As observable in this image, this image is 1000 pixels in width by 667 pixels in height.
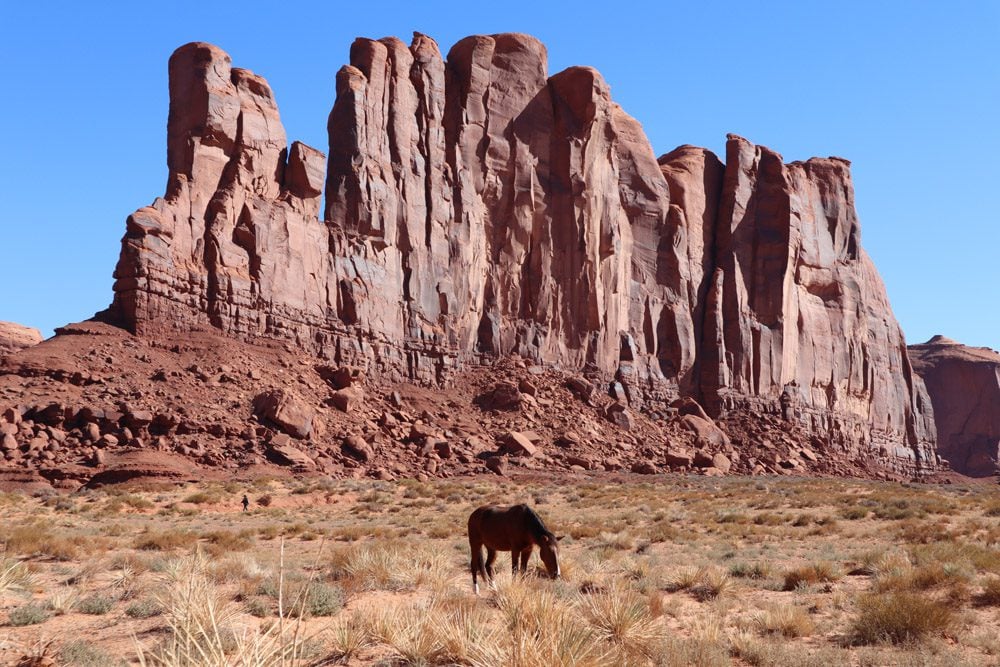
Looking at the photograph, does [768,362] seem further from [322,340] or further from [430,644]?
[430,644]

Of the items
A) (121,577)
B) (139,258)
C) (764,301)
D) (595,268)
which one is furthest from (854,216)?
(121,577)

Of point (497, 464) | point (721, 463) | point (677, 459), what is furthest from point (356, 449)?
point (721, 463)

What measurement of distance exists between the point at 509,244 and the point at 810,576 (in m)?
51.0

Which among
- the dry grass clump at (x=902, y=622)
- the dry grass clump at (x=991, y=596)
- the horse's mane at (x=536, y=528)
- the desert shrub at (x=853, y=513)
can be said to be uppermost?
the horse's mane at (x=536, y=528)

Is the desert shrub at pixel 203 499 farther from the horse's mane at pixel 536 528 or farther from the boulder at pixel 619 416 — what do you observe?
the boulder at pixel 619 416

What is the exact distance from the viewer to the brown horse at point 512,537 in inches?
443

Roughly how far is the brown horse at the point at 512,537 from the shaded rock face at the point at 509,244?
35.6 meters

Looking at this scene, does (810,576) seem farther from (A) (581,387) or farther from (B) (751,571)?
(A) (581,387)

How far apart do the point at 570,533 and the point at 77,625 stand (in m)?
12.8

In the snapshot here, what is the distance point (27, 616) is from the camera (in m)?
9.33

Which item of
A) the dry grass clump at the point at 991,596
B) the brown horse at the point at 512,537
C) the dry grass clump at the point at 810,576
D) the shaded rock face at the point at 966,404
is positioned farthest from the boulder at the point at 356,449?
the shaded rock face at the point at 966,404

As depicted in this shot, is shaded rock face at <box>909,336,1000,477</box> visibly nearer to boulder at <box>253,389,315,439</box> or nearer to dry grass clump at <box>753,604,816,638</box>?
boulder at <box>253,389,315,439</box>

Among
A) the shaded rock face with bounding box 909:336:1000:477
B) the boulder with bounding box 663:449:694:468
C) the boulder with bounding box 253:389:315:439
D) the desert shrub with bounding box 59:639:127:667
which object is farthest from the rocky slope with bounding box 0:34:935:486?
the desert shrub with bounding box 59:639:127:667

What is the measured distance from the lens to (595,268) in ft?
213
